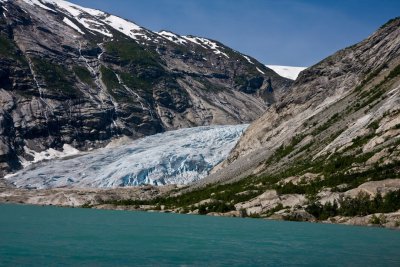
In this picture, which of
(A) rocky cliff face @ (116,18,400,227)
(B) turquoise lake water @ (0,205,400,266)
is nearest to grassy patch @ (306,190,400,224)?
(A) rocky cliff face @ (116,18,400,227)

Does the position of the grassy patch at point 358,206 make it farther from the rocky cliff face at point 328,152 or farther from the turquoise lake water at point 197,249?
the turquoise lake water at point 197,249

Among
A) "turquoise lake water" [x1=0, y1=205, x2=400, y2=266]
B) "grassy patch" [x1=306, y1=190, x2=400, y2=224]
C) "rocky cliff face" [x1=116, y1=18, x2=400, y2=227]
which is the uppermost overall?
"rocky cliff face" [x1=116, y1=18, x2=400, y2=227]

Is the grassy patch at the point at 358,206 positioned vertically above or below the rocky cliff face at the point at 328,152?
below

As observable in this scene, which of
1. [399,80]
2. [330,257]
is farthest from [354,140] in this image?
[330,257]

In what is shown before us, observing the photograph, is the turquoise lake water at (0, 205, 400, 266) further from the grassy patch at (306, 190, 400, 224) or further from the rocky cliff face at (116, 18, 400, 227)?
the rocky cliff face at (116, 18, 400, 227)

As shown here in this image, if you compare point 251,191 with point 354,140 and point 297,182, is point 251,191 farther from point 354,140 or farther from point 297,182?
point 354,140

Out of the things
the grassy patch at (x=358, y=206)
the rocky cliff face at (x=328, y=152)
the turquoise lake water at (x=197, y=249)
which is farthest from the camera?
the rocky cliff face at (x=328, y=152)

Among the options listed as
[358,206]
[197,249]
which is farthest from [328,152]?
[197,249]

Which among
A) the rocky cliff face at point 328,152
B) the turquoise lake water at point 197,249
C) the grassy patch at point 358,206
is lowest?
the turquoise lake water at point 197,249

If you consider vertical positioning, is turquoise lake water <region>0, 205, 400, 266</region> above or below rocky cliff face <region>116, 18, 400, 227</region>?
below

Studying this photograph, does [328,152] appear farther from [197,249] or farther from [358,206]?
[197,249]

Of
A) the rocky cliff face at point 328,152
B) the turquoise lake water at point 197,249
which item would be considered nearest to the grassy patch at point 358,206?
the rocky cliff face at point 328,152
